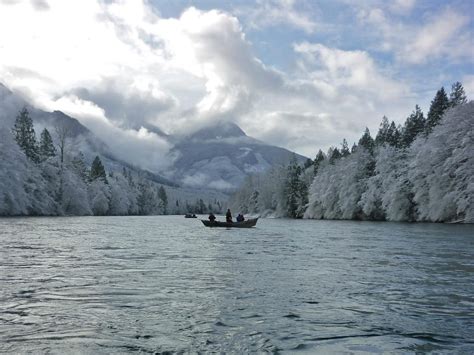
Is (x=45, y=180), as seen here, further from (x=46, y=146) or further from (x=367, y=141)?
(x=367, y=141)

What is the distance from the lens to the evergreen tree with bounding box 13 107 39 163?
9606cm

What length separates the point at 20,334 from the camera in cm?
902

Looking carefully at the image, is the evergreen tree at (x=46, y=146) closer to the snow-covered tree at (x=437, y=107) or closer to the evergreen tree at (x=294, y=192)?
the evergreen tree at (x=294, y=192)

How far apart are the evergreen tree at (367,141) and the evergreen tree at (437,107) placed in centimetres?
1833

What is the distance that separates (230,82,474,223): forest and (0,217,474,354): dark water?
3879cm

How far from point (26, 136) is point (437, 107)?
3148 inches

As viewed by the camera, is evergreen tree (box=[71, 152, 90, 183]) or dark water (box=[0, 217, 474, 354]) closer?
dark water (box=[0, 217, 474, 354])

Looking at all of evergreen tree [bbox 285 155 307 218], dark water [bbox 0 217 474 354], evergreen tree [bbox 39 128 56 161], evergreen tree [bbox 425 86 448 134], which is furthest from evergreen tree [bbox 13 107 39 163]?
dark water [bbox 0 217 474 354]

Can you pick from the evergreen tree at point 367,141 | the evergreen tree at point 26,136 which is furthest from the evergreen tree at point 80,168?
the evergreen tree at point 367,141

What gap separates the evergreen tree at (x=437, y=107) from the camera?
Result: 75.5 m

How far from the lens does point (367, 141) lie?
9850cm

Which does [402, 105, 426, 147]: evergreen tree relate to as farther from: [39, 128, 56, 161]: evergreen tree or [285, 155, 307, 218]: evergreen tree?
[39, 128, 56, 161]: evergreen tree

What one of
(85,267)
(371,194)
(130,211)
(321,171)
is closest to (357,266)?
(85,267)

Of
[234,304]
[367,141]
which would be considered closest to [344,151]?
[367,141]
